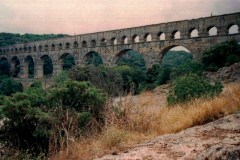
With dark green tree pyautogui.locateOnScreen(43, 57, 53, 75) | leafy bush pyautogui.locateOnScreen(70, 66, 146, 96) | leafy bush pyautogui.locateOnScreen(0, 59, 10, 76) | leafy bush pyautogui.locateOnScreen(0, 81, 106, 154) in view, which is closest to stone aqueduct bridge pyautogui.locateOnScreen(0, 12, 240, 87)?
leafy bush pyautogui.locateOnScreen(70, 66, 146, 96)

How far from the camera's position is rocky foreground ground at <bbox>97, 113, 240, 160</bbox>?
10.5 ft

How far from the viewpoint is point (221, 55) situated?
68.3 feet

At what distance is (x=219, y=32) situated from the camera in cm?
2384

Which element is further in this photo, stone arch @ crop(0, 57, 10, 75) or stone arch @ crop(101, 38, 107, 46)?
stone arch @ crop(0, 57, 10, 75)

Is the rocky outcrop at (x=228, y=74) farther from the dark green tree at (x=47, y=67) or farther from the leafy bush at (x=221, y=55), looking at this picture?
the dark green tree at (x=47, y=67)

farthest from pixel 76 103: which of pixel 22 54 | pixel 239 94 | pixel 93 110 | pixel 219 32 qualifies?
pixel 22 54

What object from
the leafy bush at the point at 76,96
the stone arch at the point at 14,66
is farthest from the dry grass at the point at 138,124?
the stone arch at the point at 14,66

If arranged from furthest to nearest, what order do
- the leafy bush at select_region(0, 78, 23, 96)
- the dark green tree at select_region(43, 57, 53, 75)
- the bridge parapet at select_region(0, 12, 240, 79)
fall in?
1. the dark green tree at select_region(43, 57, 53, 75)
2. the leafy bush at select_region(0, 78, 23, 96)
3. the bridge parapet at select_region(0, 12, 240, 79)

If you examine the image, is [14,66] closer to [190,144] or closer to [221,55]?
[221,55]

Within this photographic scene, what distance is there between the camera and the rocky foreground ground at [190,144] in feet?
10.5

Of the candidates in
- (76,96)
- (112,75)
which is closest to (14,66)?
(112,75)

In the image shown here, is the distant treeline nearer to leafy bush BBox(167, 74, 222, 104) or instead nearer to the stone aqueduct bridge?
the stone aqueduct bridge

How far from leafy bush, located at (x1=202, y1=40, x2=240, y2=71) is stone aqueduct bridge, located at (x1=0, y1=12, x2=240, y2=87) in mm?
2177

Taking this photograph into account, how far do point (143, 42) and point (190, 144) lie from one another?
26.2 m
